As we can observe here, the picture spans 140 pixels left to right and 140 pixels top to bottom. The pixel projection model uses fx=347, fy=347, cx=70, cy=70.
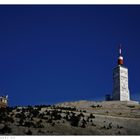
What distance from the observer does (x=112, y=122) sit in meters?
23.2

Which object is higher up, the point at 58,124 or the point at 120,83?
the point at 120,83

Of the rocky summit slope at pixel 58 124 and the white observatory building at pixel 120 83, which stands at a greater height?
the white observatory building at pixel 120 83

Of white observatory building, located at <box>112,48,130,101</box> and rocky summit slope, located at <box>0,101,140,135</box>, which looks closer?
rocky summit slope, located at <box>0,101,140,135</box>

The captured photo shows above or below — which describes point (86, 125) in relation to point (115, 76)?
below

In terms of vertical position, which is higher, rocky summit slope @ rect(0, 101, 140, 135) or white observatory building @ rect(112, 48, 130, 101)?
white observatory building @ rect(112, 48, 130, 101)

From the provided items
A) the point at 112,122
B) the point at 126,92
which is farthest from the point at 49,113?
the point at 126,92

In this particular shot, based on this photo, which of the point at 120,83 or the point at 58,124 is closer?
the point at 58,124

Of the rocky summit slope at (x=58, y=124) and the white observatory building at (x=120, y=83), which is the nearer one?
the rocky summit slope at (x=58, y=124)
